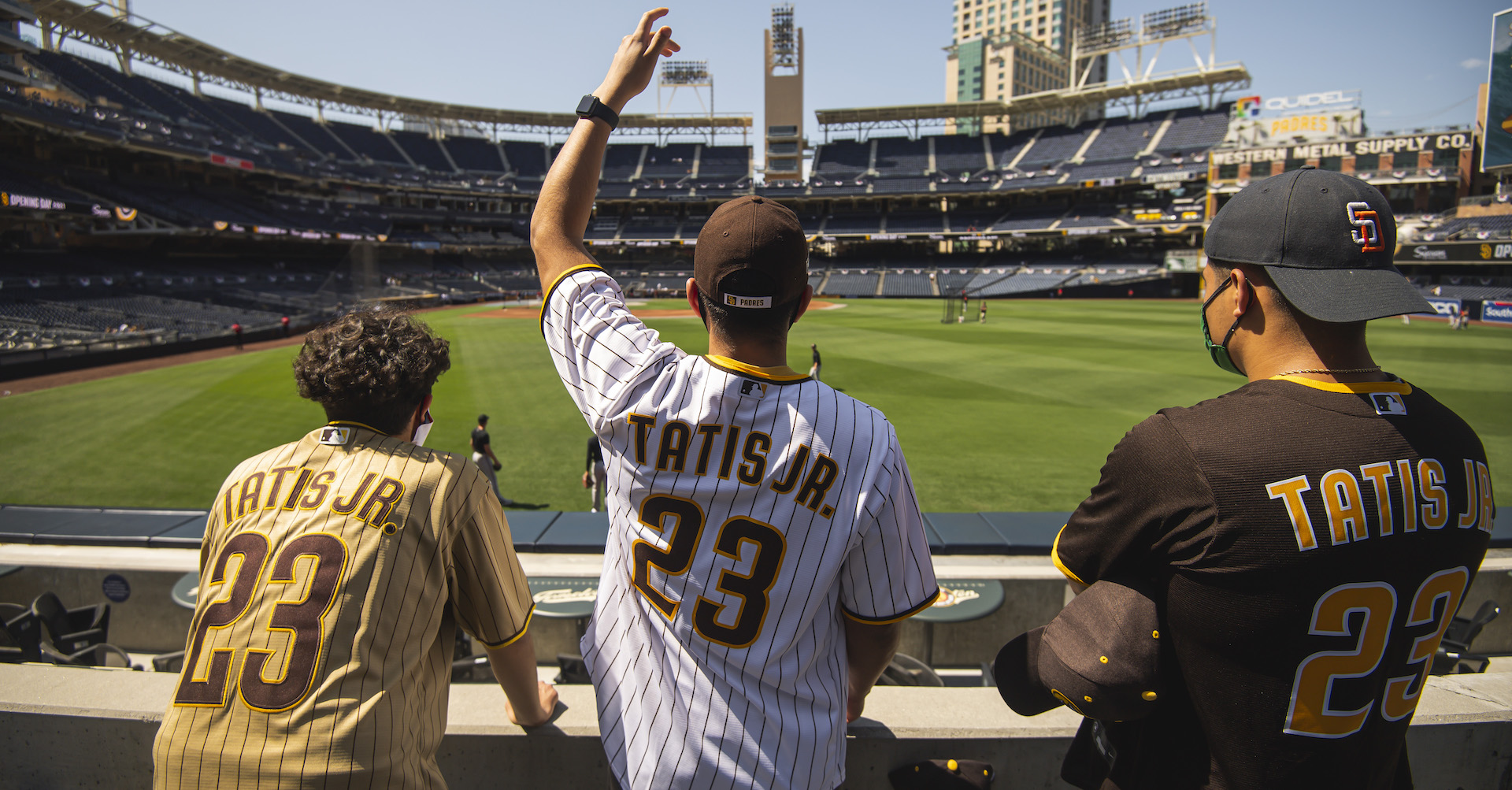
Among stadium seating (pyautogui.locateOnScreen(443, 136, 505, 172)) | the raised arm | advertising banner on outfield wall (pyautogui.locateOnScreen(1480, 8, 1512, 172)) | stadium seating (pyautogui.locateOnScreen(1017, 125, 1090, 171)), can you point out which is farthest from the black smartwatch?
stadium seating (pyautogui.locateOnScreen(443, 136, 505, 172))

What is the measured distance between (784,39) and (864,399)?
2799 inches

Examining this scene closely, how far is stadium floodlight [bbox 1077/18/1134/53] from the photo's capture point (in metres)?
66.5

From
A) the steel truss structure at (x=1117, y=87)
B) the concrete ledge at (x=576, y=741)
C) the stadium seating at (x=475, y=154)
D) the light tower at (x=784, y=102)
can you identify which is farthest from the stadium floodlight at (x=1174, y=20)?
the concrete ledge at (x=576, y=741)

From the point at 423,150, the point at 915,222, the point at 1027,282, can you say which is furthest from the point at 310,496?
the point at 423,150

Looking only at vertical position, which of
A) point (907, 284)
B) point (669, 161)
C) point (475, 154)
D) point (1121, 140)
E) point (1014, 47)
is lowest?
point (907, 284)

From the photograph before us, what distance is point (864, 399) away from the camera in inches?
612

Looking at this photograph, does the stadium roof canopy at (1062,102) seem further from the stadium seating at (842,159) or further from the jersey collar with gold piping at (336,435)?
the jersey collar with gold piping at (336,435)

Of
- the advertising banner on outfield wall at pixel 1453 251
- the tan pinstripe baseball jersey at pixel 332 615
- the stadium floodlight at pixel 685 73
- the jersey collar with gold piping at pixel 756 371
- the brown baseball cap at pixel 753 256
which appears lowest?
the tan pinstripe baseball jersey at pixel 332 615

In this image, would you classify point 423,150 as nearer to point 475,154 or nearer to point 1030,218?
point 475,154

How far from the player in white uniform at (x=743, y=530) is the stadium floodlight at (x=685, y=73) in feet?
267

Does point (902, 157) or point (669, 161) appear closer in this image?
point (902, 157)

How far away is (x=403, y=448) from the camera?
206cm

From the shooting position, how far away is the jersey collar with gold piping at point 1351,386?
154cm

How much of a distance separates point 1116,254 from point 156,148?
68228 mm
